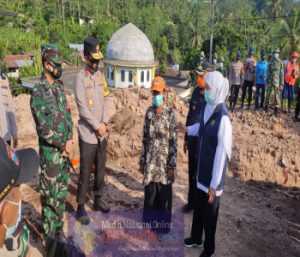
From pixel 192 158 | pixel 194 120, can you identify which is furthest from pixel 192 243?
pixel 194 120

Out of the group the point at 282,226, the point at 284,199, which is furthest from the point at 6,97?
the point at 284,199

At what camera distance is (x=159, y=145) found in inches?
139

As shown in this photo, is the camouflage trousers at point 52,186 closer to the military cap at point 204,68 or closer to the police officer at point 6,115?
the police officer at point 6,115

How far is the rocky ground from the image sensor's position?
150 inches

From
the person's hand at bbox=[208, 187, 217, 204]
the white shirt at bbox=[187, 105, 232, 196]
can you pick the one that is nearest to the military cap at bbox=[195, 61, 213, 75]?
the white shirt at bbox=[187, 105, 232, 196]

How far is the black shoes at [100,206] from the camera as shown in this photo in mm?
3971

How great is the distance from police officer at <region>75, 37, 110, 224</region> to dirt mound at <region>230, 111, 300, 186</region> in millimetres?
3052

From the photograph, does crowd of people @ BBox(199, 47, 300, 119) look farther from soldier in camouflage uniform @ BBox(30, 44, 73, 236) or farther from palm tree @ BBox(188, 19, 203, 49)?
palm tree @ BBox(188, 19, 203, 49)

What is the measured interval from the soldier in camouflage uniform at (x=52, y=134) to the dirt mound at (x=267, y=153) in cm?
358

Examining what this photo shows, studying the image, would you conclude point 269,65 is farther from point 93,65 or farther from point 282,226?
point 93,65

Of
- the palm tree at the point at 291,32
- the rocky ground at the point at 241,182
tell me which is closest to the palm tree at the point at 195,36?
the palm tree at the point at 291,32

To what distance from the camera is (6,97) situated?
3674 millimetres

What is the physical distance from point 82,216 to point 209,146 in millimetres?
1761

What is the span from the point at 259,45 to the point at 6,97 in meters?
48.2
